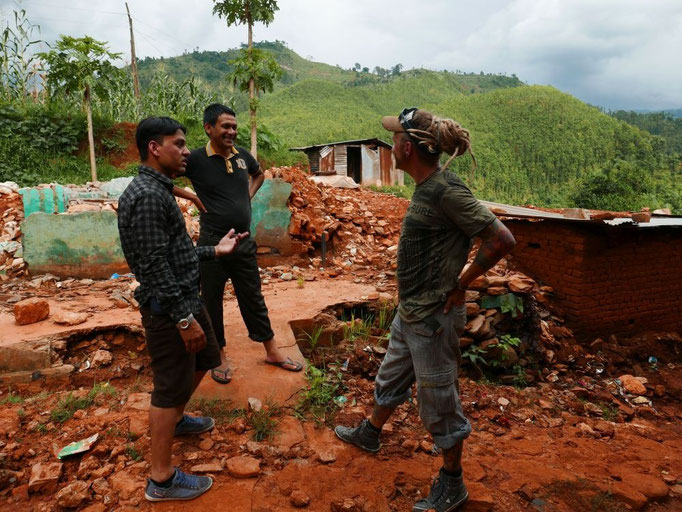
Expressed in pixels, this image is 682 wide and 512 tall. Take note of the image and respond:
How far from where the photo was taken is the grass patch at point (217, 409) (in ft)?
8.62

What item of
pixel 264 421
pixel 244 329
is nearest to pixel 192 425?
pixel 264 421

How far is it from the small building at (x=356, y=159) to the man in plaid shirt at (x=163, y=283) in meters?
16.9

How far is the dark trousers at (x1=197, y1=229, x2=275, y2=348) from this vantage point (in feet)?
9.23

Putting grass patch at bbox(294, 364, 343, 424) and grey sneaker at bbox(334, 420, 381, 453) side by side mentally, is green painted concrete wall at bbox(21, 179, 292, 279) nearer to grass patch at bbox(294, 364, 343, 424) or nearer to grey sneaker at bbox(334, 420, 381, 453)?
grass patch at bbox(294, 364, 343, 424)

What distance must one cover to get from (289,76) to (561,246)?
214ft

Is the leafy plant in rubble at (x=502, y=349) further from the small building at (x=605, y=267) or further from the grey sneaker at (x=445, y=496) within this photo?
the grey sneaker at (x=445, y=496)

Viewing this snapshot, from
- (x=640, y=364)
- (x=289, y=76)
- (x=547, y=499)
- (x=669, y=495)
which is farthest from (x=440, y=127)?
(x=289, y=76)

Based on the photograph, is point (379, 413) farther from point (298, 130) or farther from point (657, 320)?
point (298, 130)

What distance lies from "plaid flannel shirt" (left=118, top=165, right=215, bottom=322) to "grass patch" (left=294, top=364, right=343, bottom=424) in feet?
4.29

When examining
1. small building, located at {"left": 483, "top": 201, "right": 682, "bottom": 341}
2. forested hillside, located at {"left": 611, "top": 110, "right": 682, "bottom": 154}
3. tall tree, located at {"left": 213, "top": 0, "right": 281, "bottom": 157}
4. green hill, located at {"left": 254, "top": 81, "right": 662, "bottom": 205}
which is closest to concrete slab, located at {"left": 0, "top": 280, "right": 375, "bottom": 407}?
small building, located at {"left": 483, "top": 201, "right": 682, "bottom": 341}

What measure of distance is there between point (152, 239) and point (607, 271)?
484 cm

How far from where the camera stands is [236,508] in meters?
1.94

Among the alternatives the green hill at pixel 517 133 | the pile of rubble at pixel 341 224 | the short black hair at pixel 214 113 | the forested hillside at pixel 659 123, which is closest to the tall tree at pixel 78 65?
the pile of rubble at pixel 341 224

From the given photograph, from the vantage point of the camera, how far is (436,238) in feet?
6.28
